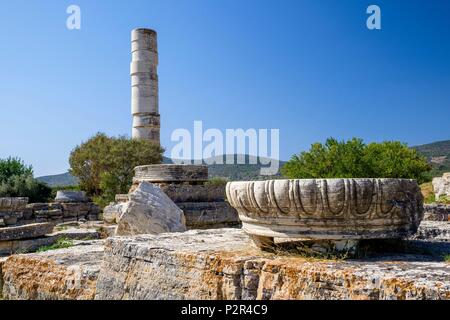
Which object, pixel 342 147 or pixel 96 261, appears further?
pixel 342 147

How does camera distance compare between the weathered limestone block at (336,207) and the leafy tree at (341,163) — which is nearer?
the weathered limestone block at (336,207)

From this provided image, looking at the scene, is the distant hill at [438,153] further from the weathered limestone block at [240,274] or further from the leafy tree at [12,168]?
the weathered limestone block at [240,274]

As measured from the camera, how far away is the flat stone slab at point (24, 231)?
7219mm

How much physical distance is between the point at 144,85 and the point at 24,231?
16.5m

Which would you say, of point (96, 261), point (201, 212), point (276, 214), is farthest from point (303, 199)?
point (201, 212)

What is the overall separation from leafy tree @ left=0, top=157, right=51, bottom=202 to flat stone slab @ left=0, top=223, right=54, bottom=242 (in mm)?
14891

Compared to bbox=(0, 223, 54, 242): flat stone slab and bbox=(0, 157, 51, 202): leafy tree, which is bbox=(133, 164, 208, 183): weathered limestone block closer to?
bbox=(0, 223, 54, 242): flat stone slab

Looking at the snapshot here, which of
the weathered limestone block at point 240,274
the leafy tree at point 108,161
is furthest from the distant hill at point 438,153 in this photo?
the weathered limestone block at point 240,274

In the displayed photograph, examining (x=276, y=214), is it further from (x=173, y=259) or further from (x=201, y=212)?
(x=201, y=212)

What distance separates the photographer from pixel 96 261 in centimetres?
381

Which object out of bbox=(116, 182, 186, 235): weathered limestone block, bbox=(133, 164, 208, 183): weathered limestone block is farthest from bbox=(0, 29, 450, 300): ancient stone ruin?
bbox=(133, 164, 208, 183): weathered limestone block

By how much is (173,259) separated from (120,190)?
58.4 feet

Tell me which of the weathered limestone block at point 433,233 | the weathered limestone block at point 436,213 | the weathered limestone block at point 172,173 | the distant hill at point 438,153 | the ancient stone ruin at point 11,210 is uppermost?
the distant hill at point 438,153

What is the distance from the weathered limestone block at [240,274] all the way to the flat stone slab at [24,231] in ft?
15.6
